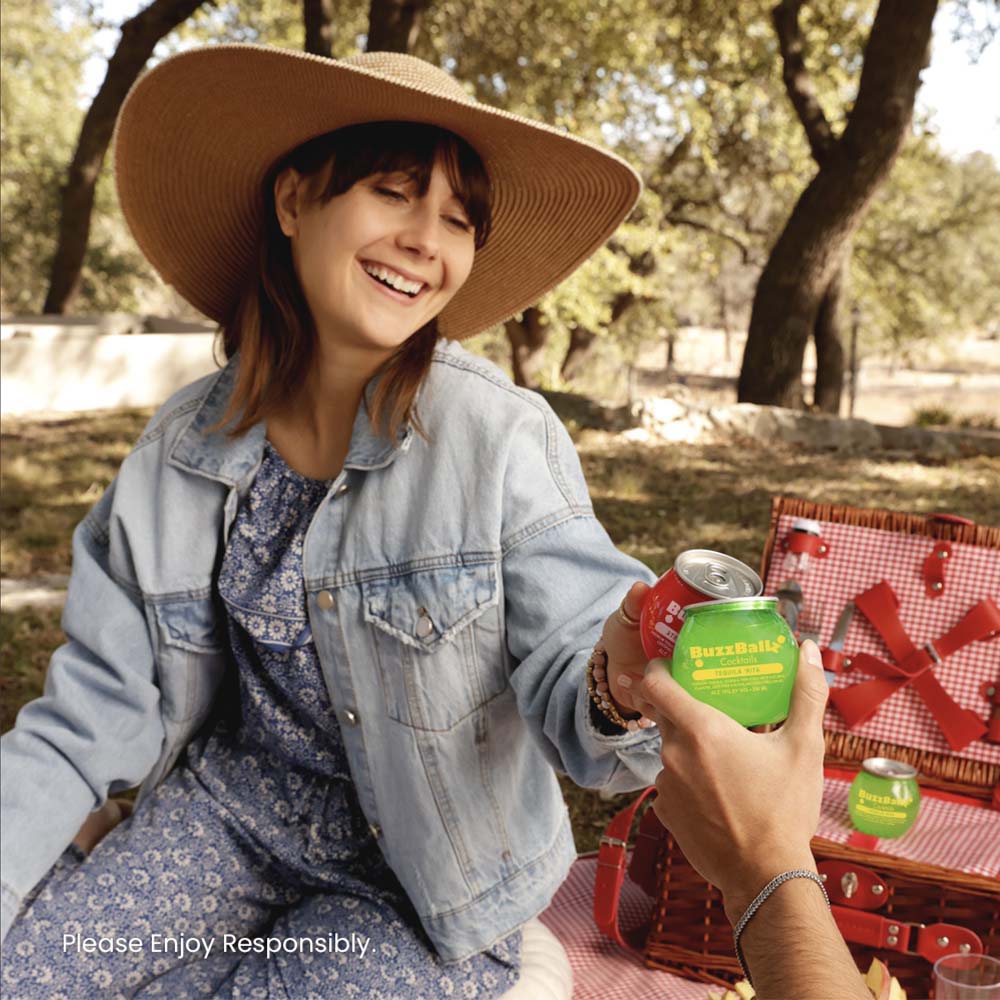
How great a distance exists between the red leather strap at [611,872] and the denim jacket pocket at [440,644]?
0.62 metres

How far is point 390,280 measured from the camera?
6.23 ft

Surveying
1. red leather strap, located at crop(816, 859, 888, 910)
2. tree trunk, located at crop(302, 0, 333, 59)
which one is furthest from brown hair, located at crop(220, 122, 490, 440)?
tree trunk, located at crop(302, 0, 333, 59)

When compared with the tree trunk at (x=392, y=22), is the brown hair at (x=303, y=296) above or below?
below

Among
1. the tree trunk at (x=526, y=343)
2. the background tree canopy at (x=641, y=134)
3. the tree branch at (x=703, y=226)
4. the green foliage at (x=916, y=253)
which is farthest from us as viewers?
the tree branch at (x=703, y=226)

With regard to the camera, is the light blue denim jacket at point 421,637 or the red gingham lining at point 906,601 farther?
the red gingham lining at point 906,601

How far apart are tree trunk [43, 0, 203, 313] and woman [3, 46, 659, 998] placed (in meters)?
8.65

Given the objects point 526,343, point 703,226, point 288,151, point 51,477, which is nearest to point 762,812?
point 288,151

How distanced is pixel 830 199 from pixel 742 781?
8.34 meters

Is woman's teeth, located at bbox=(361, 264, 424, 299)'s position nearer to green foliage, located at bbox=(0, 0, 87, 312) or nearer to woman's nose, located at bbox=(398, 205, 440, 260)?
woman's nose, located at bbox=(398, 205, 440, 260)

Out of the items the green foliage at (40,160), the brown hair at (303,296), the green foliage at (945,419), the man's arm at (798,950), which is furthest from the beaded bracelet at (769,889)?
the green foliage at (40,160)

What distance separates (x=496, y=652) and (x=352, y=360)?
0.59 meters

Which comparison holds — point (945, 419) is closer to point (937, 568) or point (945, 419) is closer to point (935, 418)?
point (935, 418)

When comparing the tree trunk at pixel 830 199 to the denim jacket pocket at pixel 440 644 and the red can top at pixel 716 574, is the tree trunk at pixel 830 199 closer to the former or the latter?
the denim jacket pocket at pixel 440 644

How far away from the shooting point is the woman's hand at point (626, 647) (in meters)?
1.36
